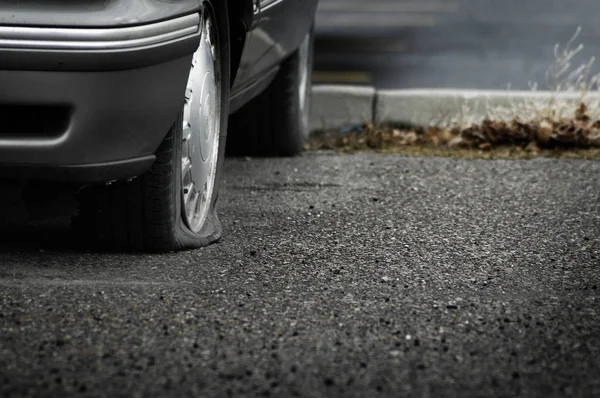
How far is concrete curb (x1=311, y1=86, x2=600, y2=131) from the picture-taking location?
23.0 ft

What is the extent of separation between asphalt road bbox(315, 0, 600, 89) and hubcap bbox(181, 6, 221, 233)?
583 centimetres

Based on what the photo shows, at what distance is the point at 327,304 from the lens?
139 inches

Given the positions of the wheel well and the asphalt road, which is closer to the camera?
the wheel well

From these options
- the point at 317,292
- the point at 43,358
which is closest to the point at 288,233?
the point at 317,292

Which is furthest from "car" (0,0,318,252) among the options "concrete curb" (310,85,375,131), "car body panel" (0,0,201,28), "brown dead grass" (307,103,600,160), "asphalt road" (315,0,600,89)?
"asphalt road" (315,0,600,89)

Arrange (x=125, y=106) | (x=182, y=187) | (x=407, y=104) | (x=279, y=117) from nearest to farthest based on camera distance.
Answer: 1. (x=125, y=106)
2. (x=182, y=187)
3. (x=279, y=117)
4. (x=407, y=104)

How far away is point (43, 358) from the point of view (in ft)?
9.87

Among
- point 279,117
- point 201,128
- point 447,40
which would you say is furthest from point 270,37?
point 447,40

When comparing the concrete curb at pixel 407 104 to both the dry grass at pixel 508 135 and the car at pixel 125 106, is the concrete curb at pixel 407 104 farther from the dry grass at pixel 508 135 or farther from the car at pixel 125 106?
the car at pixel 125 106

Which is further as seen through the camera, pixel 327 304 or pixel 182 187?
pixel 182 187

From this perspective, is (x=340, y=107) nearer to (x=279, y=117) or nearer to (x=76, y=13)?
(x=279, y=117)

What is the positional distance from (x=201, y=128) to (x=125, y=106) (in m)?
0.72

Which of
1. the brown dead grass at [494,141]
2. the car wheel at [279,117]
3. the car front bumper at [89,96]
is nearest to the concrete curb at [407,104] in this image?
the brown dead grass at [494,141]

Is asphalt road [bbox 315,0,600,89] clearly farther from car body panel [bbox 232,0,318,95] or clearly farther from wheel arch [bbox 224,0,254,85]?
wheel arch [bbox 224,0,254,85]
